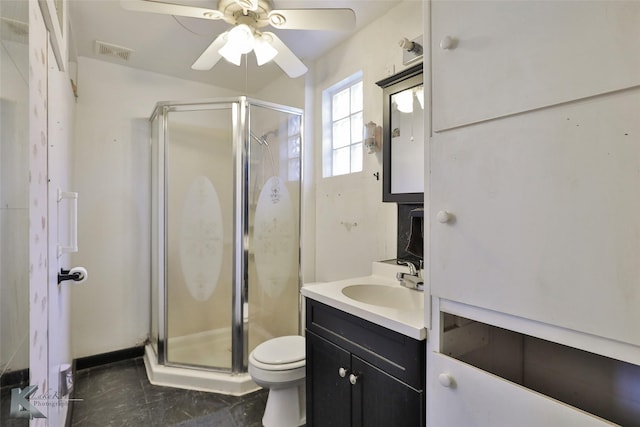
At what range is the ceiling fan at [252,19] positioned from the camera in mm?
1462

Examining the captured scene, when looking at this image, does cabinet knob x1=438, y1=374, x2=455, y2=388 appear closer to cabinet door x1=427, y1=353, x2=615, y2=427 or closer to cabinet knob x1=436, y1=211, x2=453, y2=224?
cabinet door x1=427, y1=353, x2=615, y2=427

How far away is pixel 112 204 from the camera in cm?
247

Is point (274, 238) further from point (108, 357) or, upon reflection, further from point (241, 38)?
point (108, 357)

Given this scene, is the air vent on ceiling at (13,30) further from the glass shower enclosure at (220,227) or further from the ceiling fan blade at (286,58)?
the glass shower enclosure at (220,227)

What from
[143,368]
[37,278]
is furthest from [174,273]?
[37,278]

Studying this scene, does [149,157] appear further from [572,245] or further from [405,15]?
[572,245]

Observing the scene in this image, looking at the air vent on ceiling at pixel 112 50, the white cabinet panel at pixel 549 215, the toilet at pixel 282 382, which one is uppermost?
the air vent on ceiling at pixel 112 50

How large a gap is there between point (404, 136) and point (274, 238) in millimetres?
1296

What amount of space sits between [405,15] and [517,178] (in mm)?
1457

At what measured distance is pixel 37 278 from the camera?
84 cm

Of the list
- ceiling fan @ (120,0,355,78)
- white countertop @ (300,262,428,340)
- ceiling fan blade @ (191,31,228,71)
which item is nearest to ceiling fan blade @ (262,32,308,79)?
ceiling fan @ (120,0,355,78)

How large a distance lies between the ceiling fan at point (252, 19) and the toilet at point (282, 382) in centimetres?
168

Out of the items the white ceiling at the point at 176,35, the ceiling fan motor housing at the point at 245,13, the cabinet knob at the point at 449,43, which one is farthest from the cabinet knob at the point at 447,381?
the white ceiling at the point at 176,35

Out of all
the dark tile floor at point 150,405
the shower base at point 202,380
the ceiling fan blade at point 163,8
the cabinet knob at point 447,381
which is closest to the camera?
the cabinet knob at point 447,381
